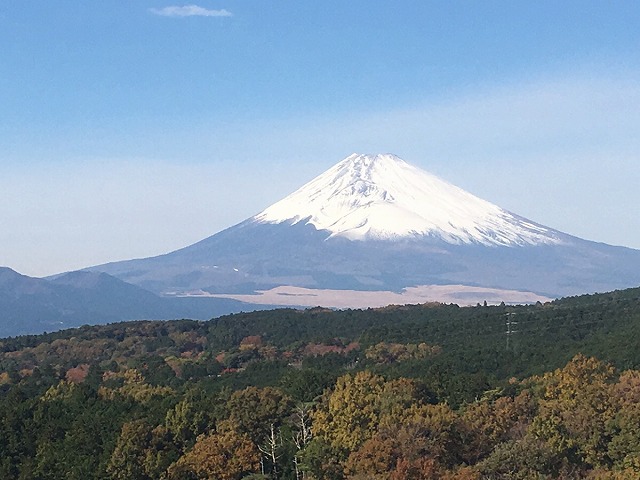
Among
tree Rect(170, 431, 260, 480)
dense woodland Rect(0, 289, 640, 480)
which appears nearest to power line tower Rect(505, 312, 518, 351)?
dense woodland Rect(0, 289, 640, 480)

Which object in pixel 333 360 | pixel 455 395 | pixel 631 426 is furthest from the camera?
pixel 333 360

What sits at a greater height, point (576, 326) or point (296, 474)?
point (576, 326)

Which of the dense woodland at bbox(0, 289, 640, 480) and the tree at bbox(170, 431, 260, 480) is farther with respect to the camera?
the tree at bbox(170, 431, 260, 480)

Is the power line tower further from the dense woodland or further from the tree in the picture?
the tree

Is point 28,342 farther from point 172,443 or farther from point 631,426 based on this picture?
point 631,426

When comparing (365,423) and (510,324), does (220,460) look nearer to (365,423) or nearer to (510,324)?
(365,423)

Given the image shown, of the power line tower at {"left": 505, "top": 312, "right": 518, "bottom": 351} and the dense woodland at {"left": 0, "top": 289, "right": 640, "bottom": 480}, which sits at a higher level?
the power line tower at {"left": 505, "top": 312, "right": 518, "bottom": 351}

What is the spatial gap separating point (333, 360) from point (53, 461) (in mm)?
32602

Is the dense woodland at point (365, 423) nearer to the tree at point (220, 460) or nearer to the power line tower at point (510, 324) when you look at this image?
the tree at point (220, 460)

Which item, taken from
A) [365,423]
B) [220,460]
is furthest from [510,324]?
[220,460]

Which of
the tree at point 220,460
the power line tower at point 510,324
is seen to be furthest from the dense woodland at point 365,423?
the power line tower at point 510,324

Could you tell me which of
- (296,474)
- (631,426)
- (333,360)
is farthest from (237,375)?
(631,426)

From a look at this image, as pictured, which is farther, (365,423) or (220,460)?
(365,423)

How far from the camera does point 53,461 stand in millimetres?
A: 44500
